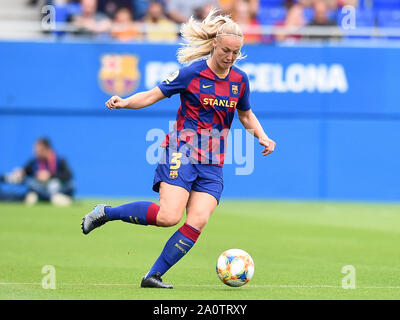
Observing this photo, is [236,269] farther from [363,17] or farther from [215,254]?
[363,17]

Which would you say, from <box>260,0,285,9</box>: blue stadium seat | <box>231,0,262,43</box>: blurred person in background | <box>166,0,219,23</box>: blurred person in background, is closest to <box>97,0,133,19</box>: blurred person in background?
<box>166,0,219,23</box>: blurred person in background

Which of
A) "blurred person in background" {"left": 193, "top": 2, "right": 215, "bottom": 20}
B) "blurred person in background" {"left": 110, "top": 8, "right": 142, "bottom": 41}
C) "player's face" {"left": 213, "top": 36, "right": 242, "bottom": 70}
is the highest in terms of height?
"blurred person in background" {"left": 193, "top": 2, "right": 215, "bottom": 20}

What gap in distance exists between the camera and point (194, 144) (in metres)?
8.23

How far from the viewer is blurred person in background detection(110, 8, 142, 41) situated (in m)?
20.8

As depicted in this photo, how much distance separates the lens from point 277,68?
2112cm

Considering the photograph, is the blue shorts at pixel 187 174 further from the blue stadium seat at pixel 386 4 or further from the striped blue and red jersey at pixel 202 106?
the blue stadium seat at pixel 386 4

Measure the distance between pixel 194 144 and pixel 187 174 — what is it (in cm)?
30

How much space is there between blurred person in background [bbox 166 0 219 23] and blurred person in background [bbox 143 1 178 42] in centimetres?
21

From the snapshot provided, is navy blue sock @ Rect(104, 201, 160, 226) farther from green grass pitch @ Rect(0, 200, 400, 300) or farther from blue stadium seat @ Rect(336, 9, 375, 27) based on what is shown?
blue stadium seat @ Rect(336, 9, 375, 27)

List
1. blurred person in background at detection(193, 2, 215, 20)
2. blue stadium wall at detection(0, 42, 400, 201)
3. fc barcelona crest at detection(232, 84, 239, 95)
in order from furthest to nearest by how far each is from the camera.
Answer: blue stadium wall at detection(0, 42, 400, 201) → blurred person in background at detection(193, 2, 215, 20) → fc barcelona crest at detection(232, 84, 239, 95)

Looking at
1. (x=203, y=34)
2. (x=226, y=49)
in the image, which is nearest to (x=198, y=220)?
(x=226, y=49)

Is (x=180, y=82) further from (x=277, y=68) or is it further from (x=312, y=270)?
(x=277, y=68)

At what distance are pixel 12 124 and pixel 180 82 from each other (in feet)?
42.9
